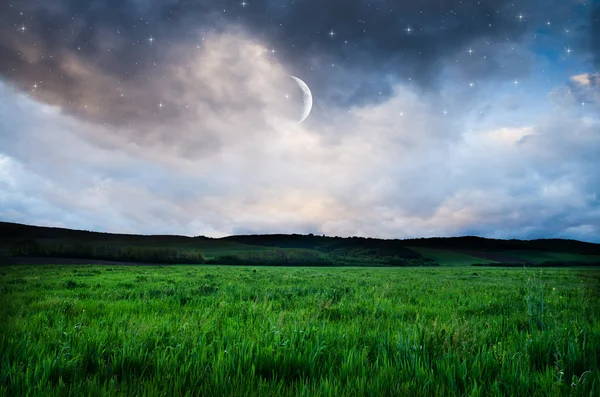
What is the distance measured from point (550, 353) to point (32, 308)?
9.91 metres

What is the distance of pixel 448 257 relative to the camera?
10600cm

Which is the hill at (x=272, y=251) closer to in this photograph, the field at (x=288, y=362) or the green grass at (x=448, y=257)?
the green grass at (x=448, y=257)

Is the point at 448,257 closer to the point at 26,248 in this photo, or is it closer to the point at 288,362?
the point at 26,248

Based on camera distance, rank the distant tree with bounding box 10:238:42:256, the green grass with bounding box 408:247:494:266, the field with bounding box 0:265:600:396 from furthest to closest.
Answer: the green grass with bounding box 408:247:494:266, the distant tree with bounding box 10:238:42:256, the field with bounding box 0:265:600:396

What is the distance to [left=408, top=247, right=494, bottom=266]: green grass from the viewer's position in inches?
3792

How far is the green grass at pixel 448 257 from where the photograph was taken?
9631 centimetres

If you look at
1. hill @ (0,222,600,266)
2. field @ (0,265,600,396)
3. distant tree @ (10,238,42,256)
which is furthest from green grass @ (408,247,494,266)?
distant tree @ (10,238,42,256)

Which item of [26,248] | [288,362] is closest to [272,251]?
[26,248]

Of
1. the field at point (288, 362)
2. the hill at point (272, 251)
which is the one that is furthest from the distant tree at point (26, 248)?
the field at point (288, 362)

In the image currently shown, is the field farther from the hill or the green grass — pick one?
the green grass

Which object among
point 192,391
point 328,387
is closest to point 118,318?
point 192,391

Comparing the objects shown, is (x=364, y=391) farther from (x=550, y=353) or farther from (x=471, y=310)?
(x=471, y=310)

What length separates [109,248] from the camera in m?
73.3

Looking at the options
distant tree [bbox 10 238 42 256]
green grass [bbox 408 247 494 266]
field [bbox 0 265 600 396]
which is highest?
field [bbox 0 265 600 396]
